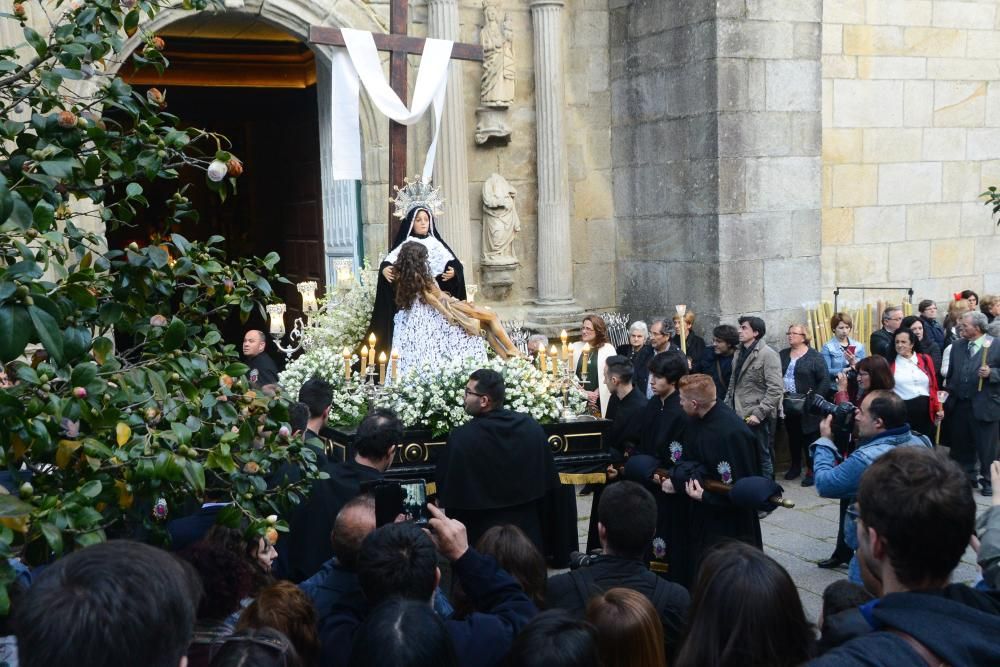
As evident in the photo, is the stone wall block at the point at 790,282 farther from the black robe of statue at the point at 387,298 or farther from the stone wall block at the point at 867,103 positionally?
the black robe of statue at the point at 387,298

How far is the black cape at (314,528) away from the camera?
16.7 feet

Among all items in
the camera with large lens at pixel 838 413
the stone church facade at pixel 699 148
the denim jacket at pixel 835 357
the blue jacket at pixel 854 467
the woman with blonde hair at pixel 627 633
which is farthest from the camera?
the stone church facade at pixel 699 148

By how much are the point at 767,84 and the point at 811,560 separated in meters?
5.63

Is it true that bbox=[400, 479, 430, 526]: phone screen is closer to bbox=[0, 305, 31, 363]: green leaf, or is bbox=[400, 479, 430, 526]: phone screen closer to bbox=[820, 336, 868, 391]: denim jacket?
bbox=[0, 305, 31, 363]: green leaf

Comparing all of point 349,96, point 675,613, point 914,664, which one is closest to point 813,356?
point 349,96

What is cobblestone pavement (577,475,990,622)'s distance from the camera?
23.8 ft

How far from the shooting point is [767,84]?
11.5m

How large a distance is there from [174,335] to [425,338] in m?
5.24

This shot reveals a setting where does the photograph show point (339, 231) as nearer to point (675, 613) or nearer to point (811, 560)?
point (811, 560)

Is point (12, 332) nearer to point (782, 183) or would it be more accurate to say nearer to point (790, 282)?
point (782, 183)

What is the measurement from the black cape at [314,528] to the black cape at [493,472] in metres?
0.88

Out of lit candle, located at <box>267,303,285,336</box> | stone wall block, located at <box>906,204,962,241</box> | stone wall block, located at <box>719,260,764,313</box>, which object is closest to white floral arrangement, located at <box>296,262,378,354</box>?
lit candle, located at <box>267,303,285,336</box>

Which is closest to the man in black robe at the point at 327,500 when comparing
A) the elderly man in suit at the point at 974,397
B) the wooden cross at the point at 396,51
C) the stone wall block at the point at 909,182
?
the wooden cross at the point at 396,51

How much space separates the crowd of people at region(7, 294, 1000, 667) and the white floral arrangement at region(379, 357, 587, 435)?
445mm
